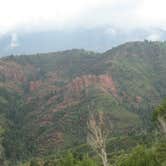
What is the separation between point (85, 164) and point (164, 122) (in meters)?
17.3

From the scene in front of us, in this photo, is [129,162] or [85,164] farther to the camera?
[85,164]

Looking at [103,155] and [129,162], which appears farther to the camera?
[129,162]

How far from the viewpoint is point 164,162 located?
60.8 meters

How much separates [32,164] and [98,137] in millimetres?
130024

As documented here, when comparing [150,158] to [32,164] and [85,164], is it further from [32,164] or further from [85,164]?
[32,164]

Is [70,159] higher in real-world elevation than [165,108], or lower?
lower

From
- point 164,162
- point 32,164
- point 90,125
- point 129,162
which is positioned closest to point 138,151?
point 129,162

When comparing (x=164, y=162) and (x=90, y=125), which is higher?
(x=90, y=125)

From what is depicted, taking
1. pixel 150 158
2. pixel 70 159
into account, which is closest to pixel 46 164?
pixel 70 159

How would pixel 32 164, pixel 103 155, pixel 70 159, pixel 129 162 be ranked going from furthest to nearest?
pixel 32 164, pixel 70 159, pixel 129 162, pixel 103 155

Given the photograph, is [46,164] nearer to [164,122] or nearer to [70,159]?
[70,159]

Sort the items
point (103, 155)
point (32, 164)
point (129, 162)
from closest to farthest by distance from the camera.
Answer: point (103, 155)
point (129, 162)
point (32, 164)

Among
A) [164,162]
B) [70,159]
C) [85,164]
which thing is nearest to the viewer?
[164,162]

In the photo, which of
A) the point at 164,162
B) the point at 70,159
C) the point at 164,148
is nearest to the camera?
the point at 164,162
